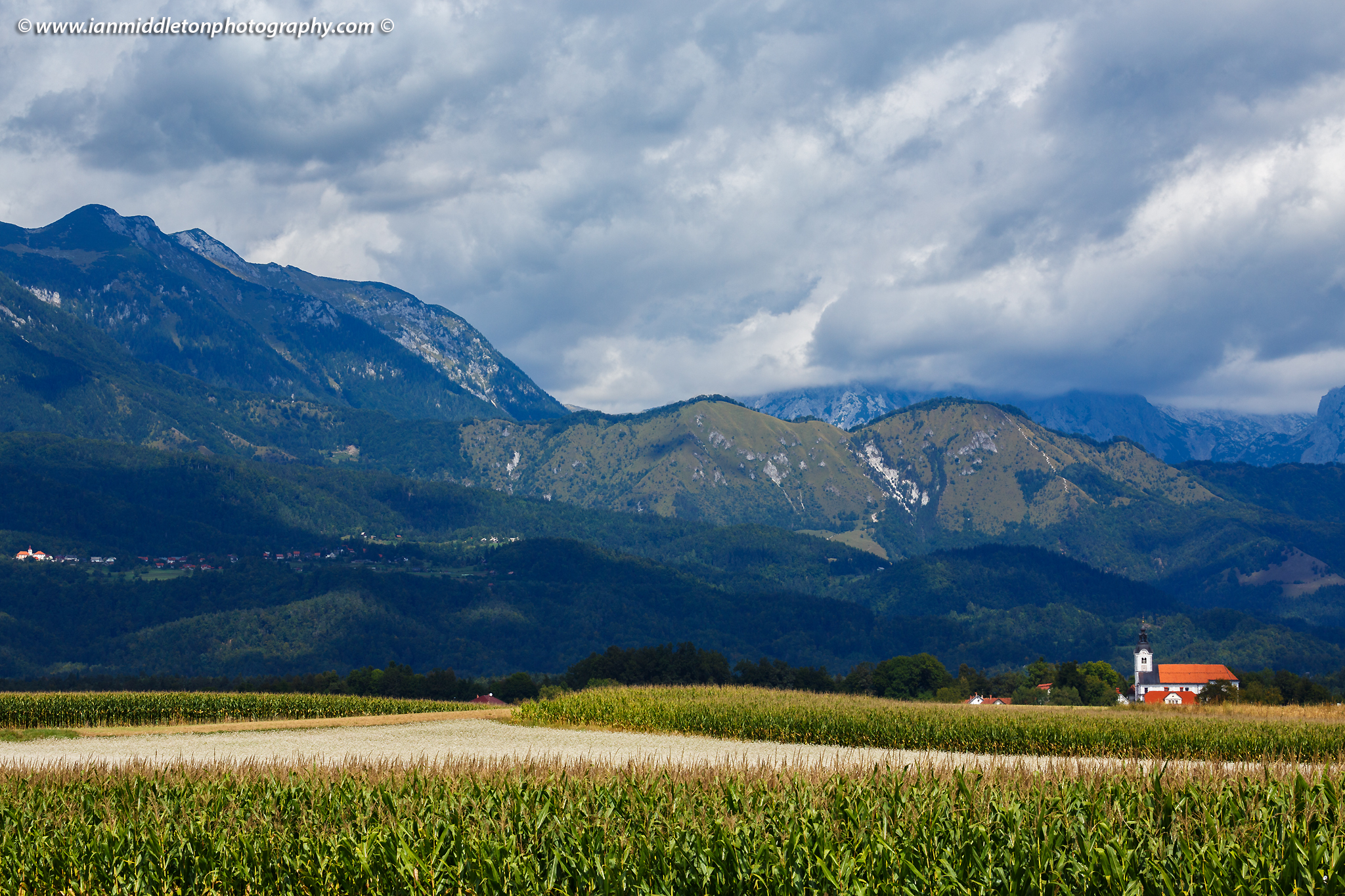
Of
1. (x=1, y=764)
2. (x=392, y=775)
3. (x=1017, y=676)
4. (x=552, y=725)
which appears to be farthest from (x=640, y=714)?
(x=1017, y=676)

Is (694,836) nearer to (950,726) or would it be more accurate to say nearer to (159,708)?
(950,726)

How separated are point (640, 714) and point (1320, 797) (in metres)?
41.4

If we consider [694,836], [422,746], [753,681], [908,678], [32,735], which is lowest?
[753,681]

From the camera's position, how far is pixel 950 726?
4566cm

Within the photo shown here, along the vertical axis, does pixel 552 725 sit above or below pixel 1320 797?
below

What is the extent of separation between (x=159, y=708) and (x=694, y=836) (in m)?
67.1

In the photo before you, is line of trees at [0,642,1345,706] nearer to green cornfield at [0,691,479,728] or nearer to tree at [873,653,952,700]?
tree at [873,653,952,700]

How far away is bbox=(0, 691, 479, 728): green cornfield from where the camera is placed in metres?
67.6

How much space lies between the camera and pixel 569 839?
15047mm

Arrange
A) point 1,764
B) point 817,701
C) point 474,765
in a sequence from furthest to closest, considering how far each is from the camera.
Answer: point 817,701
point 1,764
point 474,765

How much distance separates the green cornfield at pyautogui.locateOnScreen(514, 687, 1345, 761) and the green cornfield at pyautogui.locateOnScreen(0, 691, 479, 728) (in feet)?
88.9

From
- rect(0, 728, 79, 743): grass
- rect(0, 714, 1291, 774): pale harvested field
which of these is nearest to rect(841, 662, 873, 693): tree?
rect(0, 714, 1291, 774): pale harvested field

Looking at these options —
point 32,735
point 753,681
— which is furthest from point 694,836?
point 753,681

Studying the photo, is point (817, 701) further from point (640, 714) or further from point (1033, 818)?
point (1033, 818)
